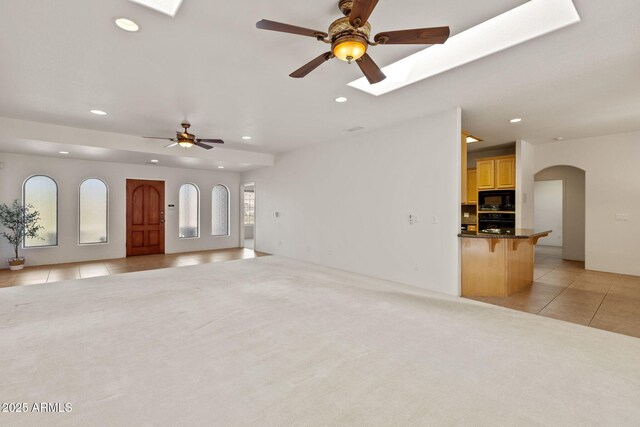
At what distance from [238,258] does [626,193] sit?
836cm

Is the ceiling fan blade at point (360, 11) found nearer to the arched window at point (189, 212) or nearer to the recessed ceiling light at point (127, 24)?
the recessed ceiling light at point (127, 24)

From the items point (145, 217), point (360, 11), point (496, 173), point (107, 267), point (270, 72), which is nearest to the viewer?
point (360, 11)

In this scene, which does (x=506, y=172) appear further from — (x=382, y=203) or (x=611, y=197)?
(x=382, y=203)

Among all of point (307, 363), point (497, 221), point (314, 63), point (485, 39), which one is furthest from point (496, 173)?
point (307, 363)

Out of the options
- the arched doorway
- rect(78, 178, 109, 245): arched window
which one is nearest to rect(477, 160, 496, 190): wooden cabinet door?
the arched doorway

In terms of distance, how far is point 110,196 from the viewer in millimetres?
7723

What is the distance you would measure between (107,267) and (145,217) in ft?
6.59

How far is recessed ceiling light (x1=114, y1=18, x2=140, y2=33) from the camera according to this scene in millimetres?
2356

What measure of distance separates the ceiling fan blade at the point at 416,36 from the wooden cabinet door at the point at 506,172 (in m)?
5.68

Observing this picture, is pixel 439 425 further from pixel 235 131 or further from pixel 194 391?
pixel 235 131

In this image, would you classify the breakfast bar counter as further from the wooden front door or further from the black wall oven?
the wooden front door

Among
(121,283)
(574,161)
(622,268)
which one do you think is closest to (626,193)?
(574,161)

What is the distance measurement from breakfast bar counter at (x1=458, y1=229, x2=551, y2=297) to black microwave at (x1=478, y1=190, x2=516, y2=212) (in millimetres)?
2505

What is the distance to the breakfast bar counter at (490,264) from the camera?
4340 mm
